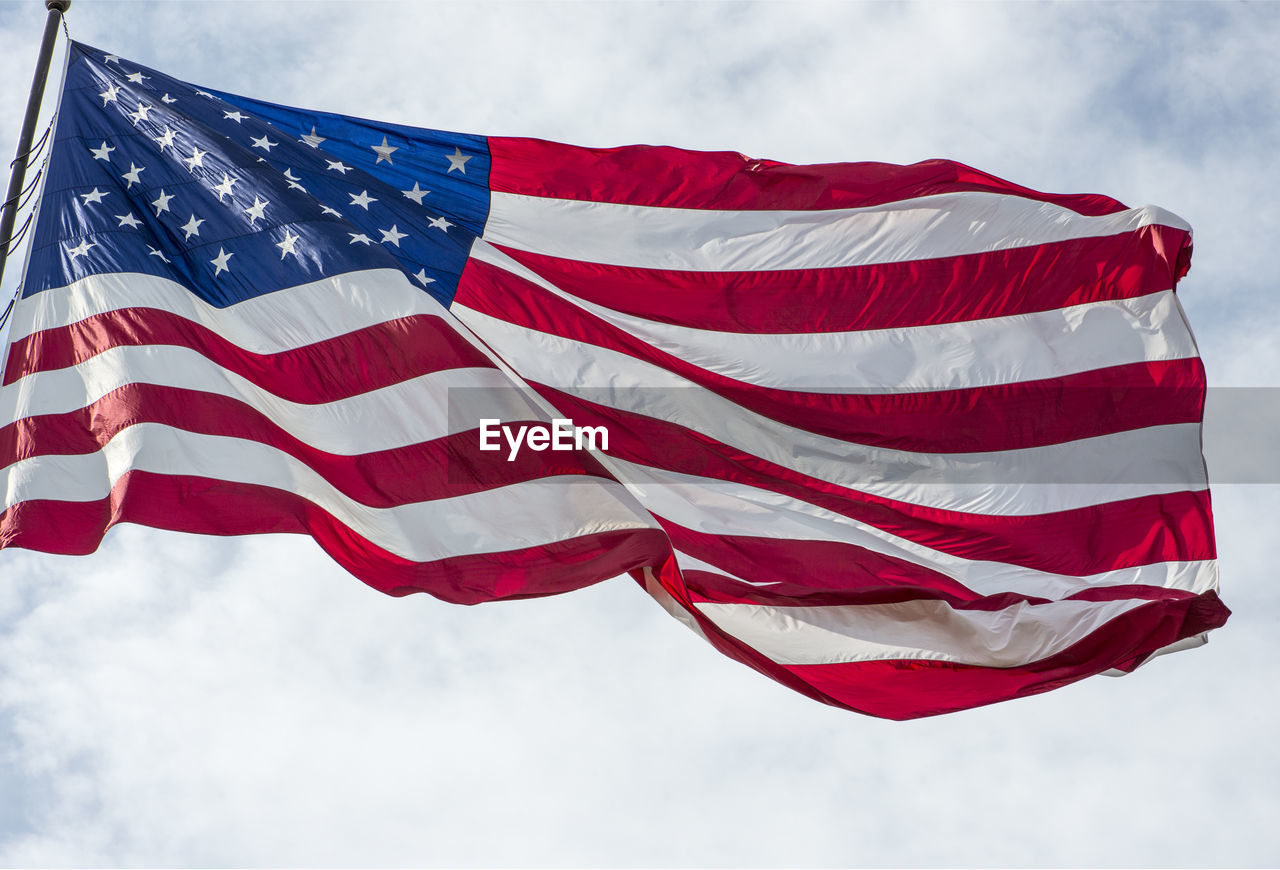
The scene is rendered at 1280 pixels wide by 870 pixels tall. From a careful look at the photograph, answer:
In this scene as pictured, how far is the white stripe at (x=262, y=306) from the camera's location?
11.4 meters

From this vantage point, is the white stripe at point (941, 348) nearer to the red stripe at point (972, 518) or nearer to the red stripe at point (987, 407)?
the red stripe at point (987, 407)

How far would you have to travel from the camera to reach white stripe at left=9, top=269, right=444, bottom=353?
1143cm

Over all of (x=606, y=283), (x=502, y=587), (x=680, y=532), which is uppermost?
(x=606, y=283)

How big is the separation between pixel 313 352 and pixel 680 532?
2920mm

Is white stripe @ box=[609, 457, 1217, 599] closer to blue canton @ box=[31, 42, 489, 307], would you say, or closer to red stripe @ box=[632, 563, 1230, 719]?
red stripe @ box=[632, 563, 1230, 719]

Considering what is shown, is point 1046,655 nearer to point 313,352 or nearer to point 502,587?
point 502,587

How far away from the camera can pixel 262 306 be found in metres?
11.8

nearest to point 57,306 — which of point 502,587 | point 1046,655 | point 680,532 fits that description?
point 502,587

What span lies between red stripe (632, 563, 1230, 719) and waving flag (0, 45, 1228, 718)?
0.03 metres

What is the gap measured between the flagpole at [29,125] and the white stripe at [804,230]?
Answer: 346cm

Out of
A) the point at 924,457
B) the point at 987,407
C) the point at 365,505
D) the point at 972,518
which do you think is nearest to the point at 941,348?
the point at 987,407

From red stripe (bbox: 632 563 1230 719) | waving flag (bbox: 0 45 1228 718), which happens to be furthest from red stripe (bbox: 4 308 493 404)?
red stripe (bbox: 632 563 1230 719)

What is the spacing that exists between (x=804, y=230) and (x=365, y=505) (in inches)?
174

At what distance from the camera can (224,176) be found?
12.1 metres
